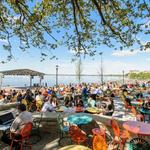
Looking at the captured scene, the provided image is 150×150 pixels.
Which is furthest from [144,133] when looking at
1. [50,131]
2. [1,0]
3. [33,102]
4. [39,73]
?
[39,73]

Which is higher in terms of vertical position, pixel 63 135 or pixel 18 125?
pixel 18 125

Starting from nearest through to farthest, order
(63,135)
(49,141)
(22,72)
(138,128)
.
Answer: (138,128), (63,135), (49,141), (22,72)

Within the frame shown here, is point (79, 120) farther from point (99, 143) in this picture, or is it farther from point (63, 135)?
point (99, 143)

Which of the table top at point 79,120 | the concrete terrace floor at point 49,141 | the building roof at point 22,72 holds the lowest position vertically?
the concrete terrace floor at point 49,141

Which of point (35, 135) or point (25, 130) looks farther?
point (35, 135)

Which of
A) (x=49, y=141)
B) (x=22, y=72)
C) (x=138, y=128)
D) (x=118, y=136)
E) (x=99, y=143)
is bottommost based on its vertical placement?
(x=49, y=141)

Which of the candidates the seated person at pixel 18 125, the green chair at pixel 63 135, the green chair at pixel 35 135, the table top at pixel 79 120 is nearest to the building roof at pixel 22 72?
the green chair at pixel 35 135

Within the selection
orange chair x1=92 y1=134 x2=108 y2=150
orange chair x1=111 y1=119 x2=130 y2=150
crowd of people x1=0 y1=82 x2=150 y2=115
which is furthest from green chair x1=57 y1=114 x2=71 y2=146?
crowd of people x1=0 y1=82 x2=150 y2=115

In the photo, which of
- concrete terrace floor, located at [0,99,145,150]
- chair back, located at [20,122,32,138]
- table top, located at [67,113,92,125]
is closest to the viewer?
chair back, located at [20,122,32,138]

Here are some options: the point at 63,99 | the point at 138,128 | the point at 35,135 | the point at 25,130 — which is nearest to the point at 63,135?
the point at 35,135

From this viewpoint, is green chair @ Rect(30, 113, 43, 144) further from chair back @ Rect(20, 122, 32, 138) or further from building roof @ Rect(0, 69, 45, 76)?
building roof @ Rect(0, 69, 45, 76)

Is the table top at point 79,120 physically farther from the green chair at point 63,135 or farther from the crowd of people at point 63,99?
the crowd of people at point 63,99

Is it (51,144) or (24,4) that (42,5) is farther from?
(51,144)

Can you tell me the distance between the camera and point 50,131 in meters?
10.5
